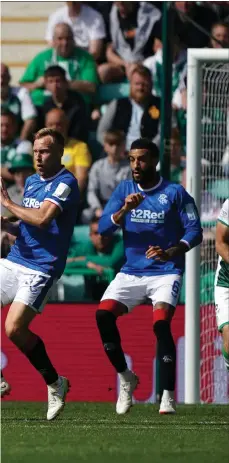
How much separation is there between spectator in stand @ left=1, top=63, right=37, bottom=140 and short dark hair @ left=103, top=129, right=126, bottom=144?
113cm

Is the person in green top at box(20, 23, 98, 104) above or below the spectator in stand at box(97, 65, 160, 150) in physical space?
above

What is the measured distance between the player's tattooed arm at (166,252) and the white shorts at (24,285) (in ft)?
2.74

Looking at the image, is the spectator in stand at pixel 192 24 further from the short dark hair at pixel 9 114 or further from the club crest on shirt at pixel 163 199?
the club crest on shirt at pixel 163 199

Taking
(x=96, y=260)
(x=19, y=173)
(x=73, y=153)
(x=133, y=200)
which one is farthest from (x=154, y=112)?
(x=133, y=200)

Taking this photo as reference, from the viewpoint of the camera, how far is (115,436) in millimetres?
7336

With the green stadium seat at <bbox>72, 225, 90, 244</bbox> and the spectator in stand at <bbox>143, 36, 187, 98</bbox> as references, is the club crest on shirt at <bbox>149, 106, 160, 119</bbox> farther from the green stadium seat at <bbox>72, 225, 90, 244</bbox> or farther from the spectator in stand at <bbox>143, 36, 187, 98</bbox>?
the green stadium seat at <bbox>72, 225, 90, 244</bbox>

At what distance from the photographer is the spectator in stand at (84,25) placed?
14.5 metres

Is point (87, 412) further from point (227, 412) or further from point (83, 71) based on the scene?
point (83, 71)

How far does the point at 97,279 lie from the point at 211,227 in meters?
1.42

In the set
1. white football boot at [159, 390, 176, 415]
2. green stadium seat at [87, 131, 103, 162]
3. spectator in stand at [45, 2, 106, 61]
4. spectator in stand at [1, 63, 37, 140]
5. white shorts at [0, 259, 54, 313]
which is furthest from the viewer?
spectator in stand at [45, 2, 106, 61]

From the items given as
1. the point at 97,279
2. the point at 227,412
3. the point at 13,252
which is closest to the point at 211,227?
the point at 97,279

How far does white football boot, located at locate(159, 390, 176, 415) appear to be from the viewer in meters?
9.34

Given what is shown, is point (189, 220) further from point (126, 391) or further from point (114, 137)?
point (114, 137)

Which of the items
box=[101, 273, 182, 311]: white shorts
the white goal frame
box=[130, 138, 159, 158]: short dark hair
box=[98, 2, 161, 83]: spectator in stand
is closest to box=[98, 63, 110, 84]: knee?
box=[98, 2, 161, 83]: spectator in stand
